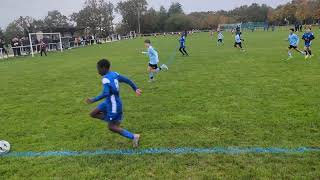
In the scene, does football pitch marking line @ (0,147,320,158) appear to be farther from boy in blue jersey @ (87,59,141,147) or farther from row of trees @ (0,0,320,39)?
row of trees @ (0,0,320,39)

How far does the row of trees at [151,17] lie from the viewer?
94062 millimetres

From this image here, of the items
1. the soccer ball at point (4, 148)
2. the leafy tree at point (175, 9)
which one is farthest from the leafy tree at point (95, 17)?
the soccer ball at point (4, 148)

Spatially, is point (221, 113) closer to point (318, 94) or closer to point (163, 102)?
point (163, 102)

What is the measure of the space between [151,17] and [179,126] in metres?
111

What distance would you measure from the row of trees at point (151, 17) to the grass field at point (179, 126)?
76.9 metres

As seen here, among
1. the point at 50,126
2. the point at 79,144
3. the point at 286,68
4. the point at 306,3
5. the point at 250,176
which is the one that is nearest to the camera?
the point at 250,176

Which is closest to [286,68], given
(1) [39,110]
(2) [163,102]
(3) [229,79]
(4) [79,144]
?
(3) [229,79]

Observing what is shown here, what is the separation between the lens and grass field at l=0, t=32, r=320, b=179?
18.1ft

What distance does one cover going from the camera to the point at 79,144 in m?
6.89

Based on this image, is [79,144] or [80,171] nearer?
[80,171]

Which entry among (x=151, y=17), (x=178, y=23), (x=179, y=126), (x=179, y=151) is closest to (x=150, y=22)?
(x=151, y=17)

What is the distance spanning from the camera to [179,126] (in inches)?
305

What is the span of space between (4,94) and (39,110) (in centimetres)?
400

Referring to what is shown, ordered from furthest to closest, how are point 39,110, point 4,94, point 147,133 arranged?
point 4,94 → point 39,110 → point 147,133
